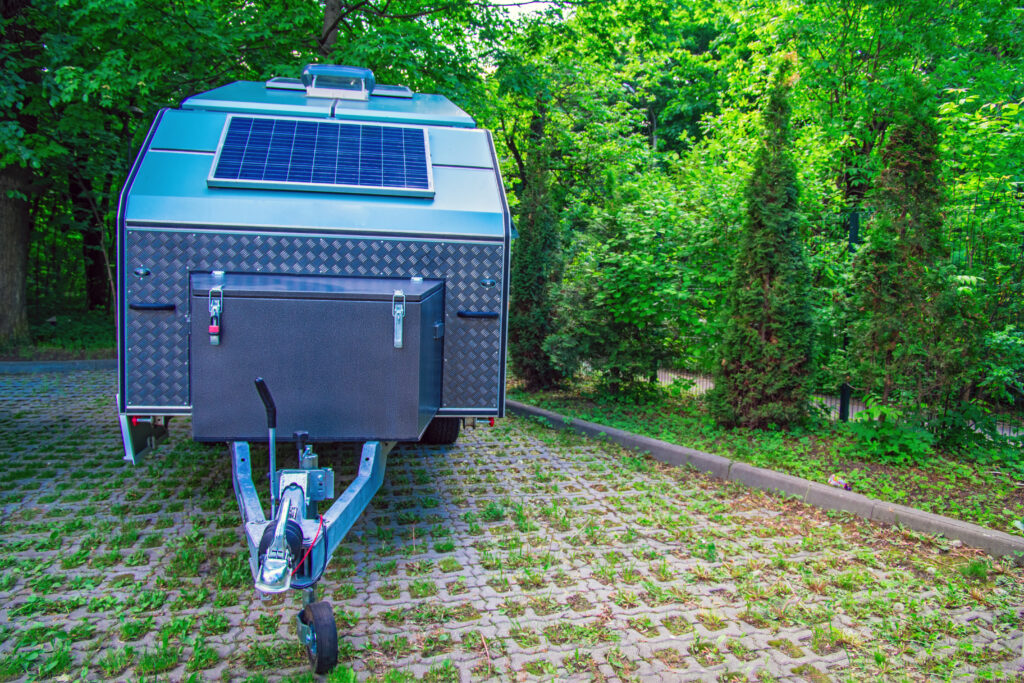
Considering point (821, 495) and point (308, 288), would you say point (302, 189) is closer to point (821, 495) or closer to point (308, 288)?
point (308, 288)

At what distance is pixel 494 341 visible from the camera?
4.66 metres

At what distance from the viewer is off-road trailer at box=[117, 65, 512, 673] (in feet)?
10.9

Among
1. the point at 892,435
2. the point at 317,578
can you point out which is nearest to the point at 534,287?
the point at 892,435

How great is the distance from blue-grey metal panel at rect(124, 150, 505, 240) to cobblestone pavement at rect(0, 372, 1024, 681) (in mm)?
2085

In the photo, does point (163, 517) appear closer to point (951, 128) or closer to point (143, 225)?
point (143, 225)

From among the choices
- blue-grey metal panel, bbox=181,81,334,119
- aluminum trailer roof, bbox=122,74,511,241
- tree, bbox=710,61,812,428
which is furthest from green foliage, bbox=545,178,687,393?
blue-grey metal panel, bbox=181,81,334,119

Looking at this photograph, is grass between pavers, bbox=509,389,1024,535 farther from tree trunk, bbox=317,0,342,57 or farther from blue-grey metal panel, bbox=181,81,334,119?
tree trunk, bbox=317,0,342,57

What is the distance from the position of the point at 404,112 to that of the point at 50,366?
32.9ft

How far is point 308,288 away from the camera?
3.55 meters

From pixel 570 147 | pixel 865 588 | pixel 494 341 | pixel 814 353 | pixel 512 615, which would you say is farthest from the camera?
pixel 570 147

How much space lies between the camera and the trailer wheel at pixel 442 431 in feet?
19.4

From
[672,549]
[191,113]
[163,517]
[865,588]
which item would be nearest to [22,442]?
[163,517]

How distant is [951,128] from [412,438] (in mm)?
9739

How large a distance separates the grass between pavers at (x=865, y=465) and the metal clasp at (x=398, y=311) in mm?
3776
